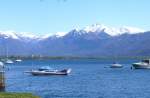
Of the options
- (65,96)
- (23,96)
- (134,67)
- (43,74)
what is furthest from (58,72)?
(23,96)

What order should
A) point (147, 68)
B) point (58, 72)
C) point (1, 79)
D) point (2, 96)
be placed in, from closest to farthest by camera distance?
point (2, 96) < point (1, 79) < point (58, 72) < point (147, 68)

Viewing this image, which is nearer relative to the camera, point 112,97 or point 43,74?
point 112,97

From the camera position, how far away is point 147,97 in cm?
6862

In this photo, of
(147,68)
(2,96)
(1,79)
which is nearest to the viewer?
(2,96)

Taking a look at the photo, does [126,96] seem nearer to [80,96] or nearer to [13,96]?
[80,96]

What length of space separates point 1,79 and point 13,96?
21581 mm

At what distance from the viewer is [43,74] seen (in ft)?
454

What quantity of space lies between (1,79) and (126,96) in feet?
48.4

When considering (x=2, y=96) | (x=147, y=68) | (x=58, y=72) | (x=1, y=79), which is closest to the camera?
(x=2, y=96)

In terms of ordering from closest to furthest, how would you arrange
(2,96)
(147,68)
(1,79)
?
(2,96) → (1,79) → (147,68)

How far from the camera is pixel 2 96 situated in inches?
1829

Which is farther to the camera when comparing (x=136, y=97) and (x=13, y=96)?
(x=136, y=97)

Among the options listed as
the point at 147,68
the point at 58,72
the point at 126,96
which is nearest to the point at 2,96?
the point at 126,96

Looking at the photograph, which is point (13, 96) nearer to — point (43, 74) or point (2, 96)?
point (2, 96)
